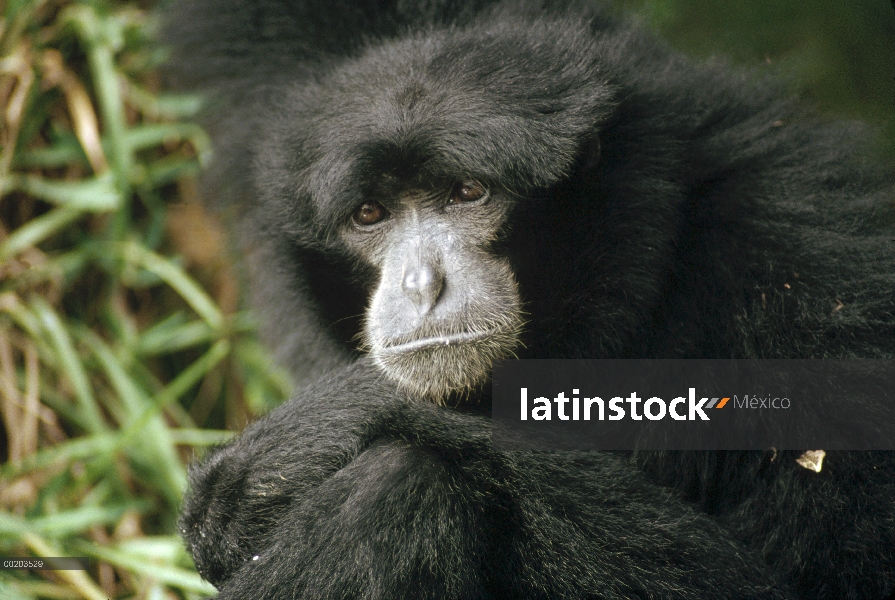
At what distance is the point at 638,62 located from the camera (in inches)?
144

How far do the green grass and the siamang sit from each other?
5.42 feet

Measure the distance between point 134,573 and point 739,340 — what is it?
330cm

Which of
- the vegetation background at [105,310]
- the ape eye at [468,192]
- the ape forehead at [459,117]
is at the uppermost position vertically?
the ape forehead at [459,117]

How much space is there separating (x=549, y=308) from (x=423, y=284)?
0.63 m

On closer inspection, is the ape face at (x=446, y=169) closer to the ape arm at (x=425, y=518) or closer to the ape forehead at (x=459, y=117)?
the ape forehead at (x=459, y=117)

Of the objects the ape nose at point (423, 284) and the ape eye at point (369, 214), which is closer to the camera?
the ape nose at point (423, 284)

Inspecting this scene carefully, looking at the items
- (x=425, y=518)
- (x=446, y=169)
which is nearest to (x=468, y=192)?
(x=446, y=169)

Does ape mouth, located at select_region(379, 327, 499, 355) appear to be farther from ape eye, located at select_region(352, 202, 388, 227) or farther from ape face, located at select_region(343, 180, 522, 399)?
ape eye, located at select_region(352, 202, 388, 227)

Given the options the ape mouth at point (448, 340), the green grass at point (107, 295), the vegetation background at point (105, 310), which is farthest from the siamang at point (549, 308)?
the green grass at point (107, 295)

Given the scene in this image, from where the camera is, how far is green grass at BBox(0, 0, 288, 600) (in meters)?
4.88

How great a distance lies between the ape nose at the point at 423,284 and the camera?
125 inches

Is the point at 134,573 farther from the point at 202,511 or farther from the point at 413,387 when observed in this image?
the point at 413,387

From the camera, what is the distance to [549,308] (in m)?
3.56

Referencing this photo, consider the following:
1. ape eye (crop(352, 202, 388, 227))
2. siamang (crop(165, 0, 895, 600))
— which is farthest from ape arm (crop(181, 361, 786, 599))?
ape eye (crop(352, 202, 388, 227))
